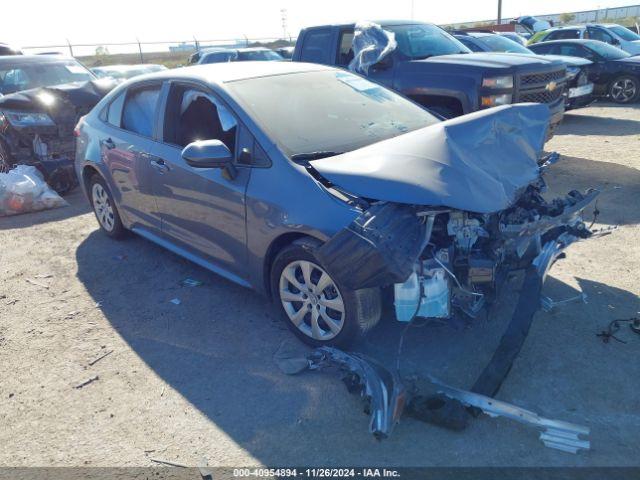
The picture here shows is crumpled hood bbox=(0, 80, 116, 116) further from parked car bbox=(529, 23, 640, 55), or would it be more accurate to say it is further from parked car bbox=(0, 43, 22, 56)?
parked car bbox=(529, 23, 640, 55)

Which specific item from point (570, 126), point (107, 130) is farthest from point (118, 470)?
point (570, 126)

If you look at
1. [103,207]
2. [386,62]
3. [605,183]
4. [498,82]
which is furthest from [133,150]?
[605,183]

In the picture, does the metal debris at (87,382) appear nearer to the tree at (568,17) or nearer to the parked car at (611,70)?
the parked car at (611,70)

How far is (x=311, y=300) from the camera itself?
3580 mm

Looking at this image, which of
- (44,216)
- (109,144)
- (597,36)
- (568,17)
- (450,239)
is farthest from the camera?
(568,17)

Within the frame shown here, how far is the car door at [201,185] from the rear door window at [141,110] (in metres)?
0.24

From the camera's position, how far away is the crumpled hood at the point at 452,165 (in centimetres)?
313

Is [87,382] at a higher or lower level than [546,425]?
lower

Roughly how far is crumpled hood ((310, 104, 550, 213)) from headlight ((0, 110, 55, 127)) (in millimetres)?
5866

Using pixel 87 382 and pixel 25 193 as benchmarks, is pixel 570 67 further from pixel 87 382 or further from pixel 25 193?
pixel 87 382

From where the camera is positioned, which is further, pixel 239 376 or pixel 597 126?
pixel 597 126

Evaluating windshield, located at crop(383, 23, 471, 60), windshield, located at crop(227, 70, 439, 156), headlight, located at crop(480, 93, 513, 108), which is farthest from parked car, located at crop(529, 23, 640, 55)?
windshield, located at crop(227, 70, 439, 156)

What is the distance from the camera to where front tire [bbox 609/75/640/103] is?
12648mm

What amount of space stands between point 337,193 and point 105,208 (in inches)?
137
